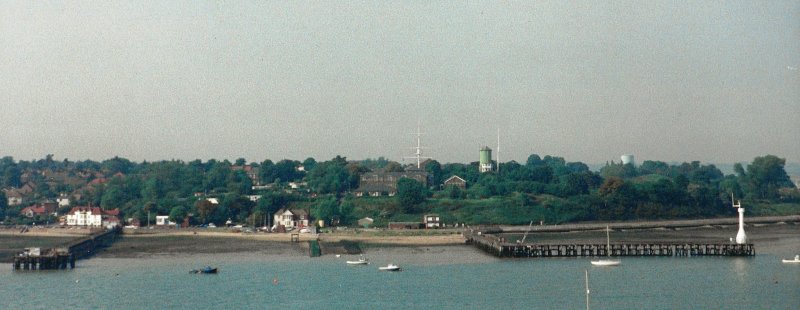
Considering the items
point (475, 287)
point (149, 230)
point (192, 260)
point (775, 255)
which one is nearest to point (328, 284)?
point (475, 287)

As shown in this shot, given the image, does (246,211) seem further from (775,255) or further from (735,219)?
(775,255)

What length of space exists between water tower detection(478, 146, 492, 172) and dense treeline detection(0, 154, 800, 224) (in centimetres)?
270

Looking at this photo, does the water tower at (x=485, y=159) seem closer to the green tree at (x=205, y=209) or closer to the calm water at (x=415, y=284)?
the green tree at (x=205, y=209)

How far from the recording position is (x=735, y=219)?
14350 cm

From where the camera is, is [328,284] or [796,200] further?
[796,200]

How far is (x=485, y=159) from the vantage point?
190 meters

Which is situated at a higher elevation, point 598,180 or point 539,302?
point 598,180

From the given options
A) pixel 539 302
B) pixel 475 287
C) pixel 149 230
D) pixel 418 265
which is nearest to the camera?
pixel 539 302

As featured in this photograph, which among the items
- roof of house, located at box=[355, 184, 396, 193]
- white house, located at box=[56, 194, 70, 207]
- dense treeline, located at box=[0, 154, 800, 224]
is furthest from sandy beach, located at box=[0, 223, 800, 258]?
white house, located at box=[56, 194, 70, 207]

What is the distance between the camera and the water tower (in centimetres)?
18850

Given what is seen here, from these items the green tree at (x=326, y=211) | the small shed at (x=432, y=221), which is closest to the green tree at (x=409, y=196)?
the small shed at (x=432, y=221)

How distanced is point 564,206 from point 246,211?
3891 cm

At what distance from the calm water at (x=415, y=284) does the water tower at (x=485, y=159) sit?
9063cm

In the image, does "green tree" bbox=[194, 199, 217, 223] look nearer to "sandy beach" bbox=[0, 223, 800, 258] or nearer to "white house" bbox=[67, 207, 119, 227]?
"sandy beach" bbox=[0, 223, 800, 258]
